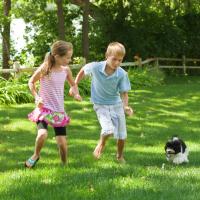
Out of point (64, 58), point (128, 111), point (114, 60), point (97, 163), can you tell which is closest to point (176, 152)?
point (128, 111)

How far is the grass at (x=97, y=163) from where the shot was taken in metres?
5.61

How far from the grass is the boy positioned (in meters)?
0.48

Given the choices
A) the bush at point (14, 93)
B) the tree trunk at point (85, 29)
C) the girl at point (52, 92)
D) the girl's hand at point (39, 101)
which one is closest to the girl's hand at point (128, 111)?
the girl at point (52, 92)

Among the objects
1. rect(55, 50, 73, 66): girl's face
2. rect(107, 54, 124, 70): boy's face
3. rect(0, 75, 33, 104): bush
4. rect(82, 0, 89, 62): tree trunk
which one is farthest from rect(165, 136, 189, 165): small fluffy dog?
rect(82, 0, 89, 62): tree trunk

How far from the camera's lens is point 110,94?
24.4 feet

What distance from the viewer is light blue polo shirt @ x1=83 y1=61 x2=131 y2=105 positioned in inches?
290

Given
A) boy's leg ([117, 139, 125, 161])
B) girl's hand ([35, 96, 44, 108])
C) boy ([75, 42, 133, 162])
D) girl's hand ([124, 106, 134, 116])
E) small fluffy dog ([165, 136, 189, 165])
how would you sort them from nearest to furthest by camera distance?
girl's hand ([35, 96, 44, 108]) < girl's hand ([124, 106, 134, 116]) < boy ([75, 42, 133, 162]) < small fluffy dog ([165, 136, 189, 165]) < boy's leg ([117, 139, 125, 161])

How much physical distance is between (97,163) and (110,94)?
957 millimetres

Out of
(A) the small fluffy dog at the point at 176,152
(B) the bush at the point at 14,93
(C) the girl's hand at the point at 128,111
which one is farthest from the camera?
(B) the bush at the point at 14,93

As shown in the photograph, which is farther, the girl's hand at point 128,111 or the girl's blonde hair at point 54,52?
the girl's hand at point 128,111

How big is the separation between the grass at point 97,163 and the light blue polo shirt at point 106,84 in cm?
88

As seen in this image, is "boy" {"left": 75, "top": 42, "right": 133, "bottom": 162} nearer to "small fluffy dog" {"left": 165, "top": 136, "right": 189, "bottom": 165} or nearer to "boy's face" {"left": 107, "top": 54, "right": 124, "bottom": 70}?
"boy's face" {"left": 107, "top": 54, "right": 124, "bottom": 70}

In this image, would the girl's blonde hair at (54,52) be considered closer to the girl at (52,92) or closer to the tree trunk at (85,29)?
the girl at (52,92)

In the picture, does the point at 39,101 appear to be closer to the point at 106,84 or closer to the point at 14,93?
the point at 106,84
